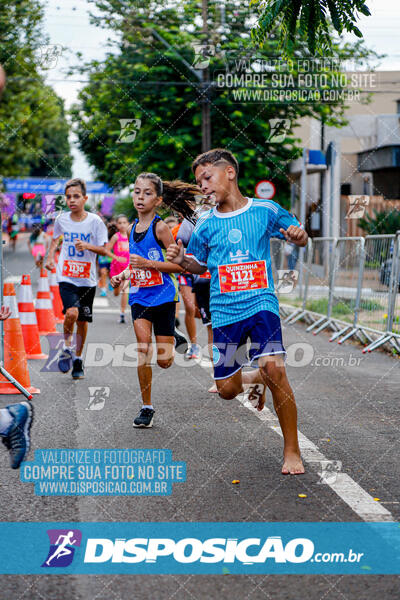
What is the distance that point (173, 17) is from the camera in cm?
2483

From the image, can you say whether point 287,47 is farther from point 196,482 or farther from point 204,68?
point 204,68

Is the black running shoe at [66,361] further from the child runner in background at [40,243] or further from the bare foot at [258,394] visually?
the child runner in background at [40,243]

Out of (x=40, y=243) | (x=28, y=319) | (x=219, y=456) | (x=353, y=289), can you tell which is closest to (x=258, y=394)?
(x=219, y=456)

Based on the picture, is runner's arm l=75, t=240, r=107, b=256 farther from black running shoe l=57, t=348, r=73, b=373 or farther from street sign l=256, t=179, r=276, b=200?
street sign l=256, t=179, r=276, b=200

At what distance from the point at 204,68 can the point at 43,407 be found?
17209 millimetres

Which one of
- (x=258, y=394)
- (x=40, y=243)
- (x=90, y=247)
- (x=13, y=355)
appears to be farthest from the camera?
(x=40, y=243)

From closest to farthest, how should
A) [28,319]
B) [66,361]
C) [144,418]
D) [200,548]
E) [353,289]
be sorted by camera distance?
[200,548] < [144,418] < [66,361] < [28,319] < [353,289]

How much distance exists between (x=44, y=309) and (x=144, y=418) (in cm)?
697

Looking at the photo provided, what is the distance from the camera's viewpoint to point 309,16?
22.5 feet

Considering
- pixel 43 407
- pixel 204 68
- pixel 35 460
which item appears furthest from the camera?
pixel 204 68

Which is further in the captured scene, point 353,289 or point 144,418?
point 353,289

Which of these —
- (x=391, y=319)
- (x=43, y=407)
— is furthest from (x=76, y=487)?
(x=391, y=319)

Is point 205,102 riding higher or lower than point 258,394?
higher

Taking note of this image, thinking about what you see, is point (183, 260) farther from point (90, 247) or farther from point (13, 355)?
point (90, 247)
